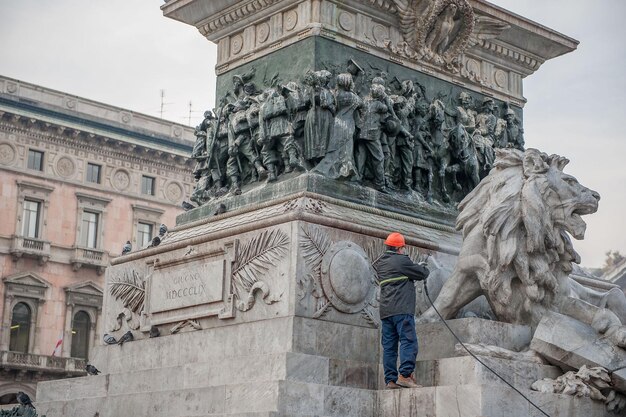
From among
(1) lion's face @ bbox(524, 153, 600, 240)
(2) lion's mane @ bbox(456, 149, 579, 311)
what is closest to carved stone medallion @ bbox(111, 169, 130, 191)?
(2) lion's mane @ bbox(456, 149, 579, 311)

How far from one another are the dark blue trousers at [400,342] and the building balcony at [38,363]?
3402 centimetres

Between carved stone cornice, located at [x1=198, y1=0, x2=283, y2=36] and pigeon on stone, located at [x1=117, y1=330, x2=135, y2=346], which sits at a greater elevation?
carved stone cornice, located at [x1=198, y1=0, x2=283, y2=36]

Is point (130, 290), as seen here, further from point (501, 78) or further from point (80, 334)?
point (80, 334)

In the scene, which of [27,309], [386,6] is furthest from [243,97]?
[27,309]

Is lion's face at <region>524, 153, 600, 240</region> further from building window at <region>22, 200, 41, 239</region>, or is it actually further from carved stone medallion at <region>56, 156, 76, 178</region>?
carved stone medallion at <region>56, 156, 76, 178</region>

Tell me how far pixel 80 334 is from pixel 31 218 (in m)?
4.94

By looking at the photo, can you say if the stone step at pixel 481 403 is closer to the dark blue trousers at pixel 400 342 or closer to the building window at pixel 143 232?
the dark blue trousers at pixel 400 342

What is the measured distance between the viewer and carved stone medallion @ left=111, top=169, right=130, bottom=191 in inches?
1922

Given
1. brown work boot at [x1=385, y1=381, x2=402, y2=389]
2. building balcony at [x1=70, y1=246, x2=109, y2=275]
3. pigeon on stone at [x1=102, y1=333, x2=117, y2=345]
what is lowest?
brown work boot at [x1=385, y1=381, x2=402, y2=389]

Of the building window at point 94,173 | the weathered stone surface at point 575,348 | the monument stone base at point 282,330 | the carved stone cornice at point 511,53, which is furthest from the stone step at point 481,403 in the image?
the building window at point 94,173

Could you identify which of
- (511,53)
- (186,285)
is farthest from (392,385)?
(511,53)

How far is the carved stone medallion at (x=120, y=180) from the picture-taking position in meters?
48.8

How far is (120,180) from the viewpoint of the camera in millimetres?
48969

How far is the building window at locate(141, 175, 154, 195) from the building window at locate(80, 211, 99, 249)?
2.41m
